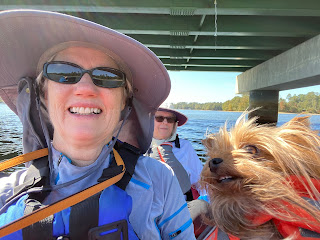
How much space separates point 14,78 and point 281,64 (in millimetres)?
14106

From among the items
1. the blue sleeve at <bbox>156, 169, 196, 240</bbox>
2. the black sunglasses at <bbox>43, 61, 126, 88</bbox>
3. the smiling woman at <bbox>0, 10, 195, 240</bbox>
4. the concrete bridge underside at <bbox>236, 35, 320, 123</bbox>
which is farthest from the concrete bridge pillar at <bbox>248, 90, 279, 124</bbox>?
the black sunglasses at <bbox>43, 61, 126, 88</bbox>

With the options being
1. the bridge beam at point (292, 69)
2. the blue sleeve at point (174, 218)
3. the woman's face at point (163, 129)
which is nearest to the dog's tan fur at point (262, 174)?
the blue sleeve at point (174, 218)

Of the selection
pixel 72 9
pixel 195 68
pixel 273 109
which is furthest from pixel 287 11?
pixel 273 109

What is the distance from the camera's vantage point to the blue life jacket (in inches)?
42.3

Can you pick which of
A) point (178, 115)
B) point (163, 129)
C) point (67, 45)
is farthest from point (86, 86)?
point (178, 115)

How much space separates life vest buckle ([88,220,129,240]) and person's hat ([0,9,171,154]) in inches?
27.5

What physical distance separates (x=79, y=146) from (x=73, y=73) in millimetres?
409

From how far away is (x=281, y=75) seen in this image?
13.2 metres

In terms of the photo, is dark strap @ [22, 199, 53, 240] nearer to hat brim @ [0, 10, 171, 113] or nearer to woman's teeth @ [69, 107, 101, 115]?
woman's teeth @ [69, 107, 101, 115]

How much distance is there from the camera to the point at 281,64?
13.0 meters

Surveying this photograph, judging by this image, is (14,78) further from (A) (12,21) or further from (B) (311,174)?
(B) (311,174)

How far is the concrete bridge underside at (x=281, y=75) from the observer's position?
10.3 meters

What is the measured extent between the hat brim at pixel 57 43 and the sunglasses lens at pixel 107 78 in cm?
14

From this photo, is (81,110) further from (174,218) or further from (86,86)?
(174,218)
